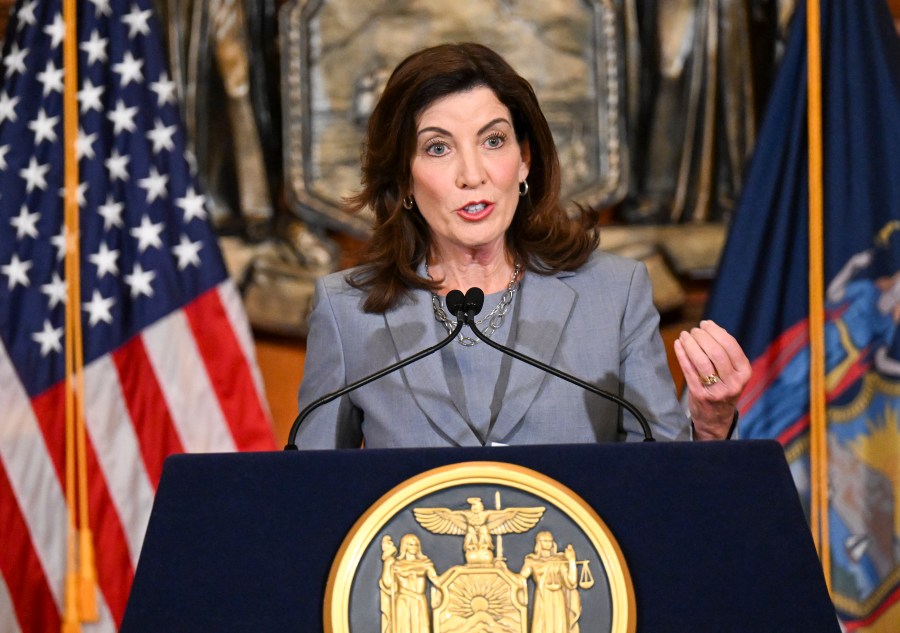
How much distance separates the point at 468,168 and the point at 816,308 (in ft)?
4.91

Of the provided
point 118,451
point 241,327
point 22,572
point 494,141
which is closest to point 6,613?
point 22,572

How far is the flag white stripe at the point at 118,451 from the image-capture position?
3.32 m

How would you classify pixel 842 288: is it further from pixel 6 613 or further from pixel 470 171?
pixel 6 613

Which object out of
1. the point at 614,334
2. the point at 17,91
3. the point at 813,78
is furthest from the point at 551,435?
the point at 17,91

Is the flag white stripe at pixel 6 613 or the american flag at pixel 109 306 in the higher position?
the american flag at pixel 109 306

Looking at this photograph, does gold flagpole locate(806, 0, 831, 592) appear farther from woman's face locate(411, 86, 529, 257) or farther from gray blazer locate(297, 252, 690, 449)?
woman's face locate(411, 86, 529, 257)

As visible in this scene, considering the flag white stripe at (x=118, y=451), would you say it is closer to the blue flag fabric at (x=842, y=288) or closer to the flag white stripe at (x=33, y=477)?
the flag white stripe at (x=33, y=477)

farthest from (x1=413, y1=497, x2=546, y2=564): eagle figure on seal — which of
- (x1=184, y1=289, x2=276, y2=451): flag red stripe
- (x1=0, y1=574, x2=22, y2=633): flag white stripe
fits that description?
(x1=0, y1=574, x2=22, y2=633): flag white stripe

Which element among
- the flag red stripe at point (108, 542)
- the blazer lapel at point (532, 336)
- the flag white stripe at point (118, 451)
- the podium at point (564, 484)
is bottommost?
the flag red stripe at point (108, 542)

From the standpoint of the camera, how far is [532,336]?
2.10 m

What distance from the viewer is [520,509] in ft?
4.06

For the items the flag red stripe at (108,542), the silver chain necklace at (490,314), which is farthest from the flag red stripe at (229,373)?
the silver chain necklace at (490,314)

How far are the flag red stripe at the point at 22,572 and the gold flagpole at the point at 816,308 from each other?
7.09ft

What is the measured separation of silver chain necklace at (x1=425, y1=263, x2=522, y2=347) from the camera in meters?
2.13
